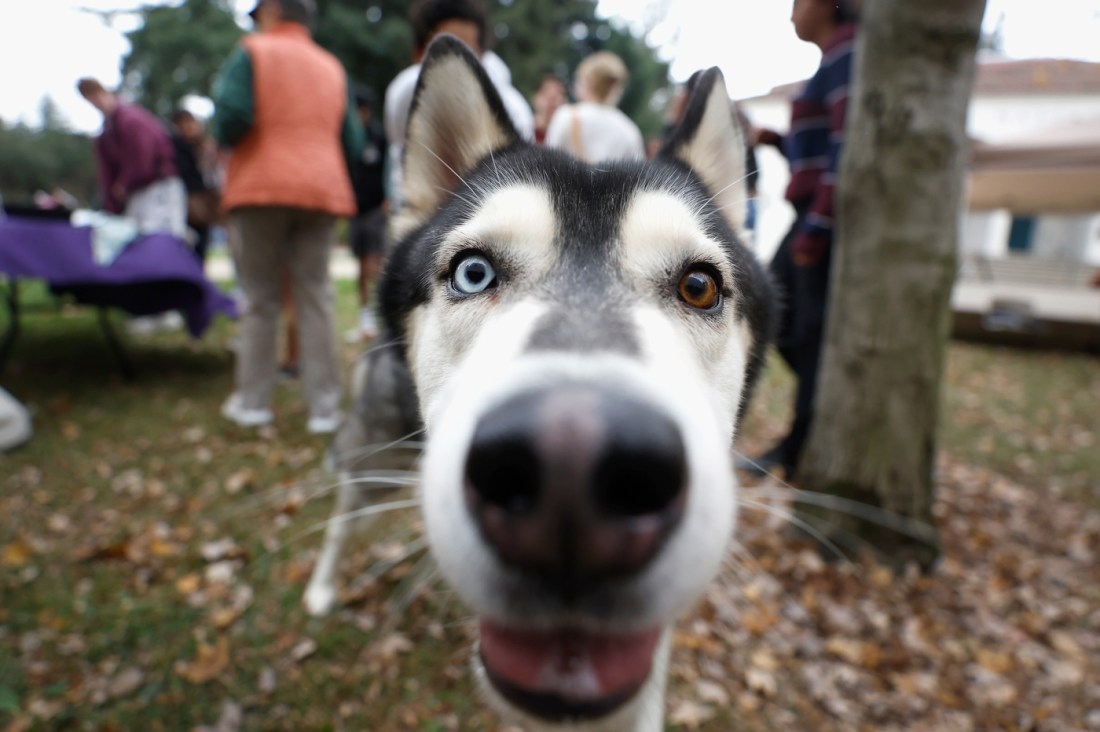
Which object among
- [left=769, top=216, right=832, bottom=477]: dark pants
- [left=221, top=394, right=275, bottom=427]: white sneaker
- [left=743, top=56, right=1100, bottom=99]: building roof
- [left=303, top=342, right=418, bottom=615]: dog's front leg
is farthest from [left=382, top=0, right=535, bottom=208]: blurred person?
[left=743, top=56, right=1100, bottom=99]: building roof

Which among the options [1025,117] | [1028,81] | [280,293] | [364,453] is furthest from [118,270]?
[1025,117]

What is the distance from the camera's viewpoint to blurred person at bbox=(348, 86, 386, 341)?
646 cm

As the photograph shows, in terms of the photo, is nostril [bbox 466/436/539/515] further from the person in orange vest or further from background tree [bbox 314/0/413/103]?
background tree [bbox 314/0/413/103]

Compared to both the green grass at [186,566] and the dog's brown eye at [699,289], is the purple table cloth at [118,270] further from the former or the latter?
the dog's brown eye at [699,289]

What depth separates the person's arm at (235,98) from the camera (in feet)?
12.1

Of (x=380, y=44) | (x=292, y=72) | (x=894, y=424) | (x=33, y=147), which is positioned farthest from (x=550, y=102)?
(x=33, y=147)

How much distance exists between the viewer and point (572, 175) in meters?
1.58

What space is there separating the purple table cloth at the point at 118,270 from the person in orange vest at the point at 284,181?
1.39 m

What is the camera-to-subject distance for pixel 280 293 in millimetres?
4352

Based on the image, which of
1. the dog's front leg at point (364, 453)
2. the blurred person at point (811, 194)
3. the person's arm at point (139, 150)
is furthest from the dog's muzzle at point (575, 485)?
the person's arm at point (139, 150)

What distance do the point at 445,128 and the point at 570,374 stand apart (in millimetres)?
1425

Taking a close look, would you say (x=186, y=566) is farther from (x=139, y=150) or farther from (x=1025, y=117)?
(x=1025, y=117)

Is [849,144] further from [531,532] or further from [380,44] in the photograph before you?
[380,44]

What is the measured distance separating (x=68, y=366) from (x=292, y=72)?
4059 mm
